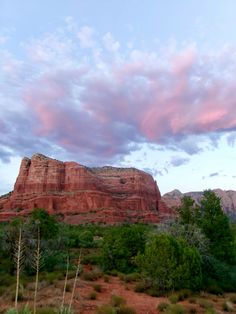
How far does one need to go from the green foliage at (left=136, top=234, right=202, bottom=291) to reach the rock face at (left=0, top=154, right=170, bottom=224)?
253 feet

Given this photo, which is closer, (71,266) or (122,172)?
(71,266)

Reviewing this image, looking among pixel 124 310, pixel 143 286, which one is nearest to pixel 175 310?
pixel 124 310

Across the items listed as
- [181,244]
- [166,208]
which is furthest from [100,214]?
[181,244]

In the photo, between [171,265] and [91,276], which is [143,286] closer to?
[171,265]

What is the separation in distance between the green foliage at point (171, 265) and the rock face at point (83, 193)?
7708 cm

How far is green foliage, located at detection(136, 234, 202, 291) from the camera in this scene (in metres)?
23.7

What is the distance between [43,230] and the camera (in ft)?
125

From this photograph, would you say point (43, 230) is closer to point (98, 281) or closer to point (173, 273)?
point (98, 281)

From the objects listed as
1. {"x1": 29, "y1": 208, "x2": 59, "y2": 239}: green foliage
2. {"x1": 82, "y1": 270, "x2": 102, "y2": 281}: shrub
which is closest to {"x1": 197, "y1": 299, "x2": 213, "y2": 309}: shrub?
{"x1": 82, "y1": 270, "x2": 102, "y2": 281}: shrub

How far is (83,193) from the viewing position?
12062cm

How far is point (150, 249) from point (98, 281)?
16.8ft

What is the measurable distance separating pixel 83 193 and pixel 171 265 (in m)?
98.0

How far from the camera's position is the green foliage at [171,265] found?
23.7 m

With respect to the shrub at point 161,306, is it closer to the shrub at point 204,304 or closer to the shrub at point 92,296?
the shrub at point 204,304
